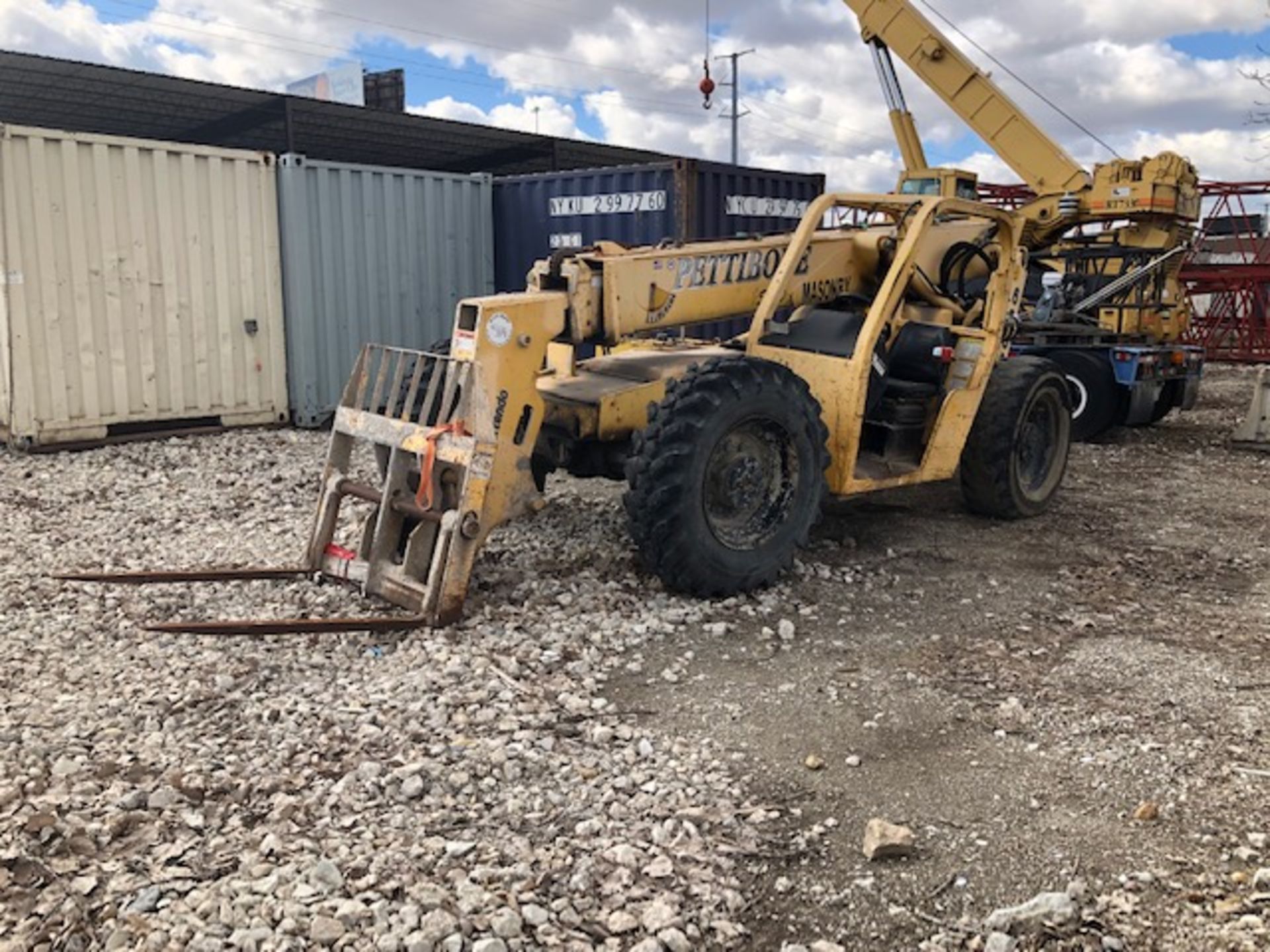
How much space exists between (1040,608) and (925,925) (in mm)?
3059

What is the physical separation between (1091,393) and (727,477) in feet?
23.5

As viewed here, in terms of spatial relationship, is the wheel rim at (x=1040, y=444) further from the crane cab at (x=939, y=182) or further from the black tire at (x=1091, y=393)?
the crane cab at (x=939, y=182)

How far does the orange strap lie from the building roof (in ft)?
34.2

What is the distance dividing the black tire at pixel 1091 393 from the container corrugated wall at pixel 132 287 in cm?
814

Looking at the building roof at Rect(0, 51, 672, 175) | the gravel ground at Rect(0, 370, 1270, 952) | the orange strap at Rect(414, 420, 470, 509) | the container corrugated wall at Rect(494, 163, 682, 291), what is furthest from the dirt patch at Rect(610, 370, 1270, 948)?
the building roof at Rect(0, 51, 672, 175)

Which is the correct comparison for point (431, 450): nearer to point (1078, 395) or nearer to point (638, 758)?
point (638, 758)

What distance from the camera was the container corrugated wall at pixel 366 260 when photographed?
10.6 meters

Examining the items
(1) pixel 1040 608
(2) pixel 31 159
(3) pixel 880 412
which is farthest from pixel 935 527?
(2) pixel 31 159

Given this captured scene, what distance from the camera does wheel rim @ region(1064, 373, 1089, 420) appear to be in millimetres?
11195

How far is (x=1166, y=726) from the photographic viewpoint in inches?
161

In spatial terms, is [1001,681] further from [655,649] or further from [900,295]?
[900,295]

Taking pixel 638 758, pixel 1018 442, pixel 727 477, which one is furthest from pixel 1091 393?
pixel 638 758

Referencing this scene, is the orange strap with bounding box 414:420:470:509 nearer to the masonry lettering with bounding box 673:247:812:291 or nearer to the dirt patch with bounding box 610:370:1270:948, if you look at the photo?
the dirt patch with bounding box 610:370:1270:948

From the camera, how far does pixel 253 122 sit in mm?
15828
